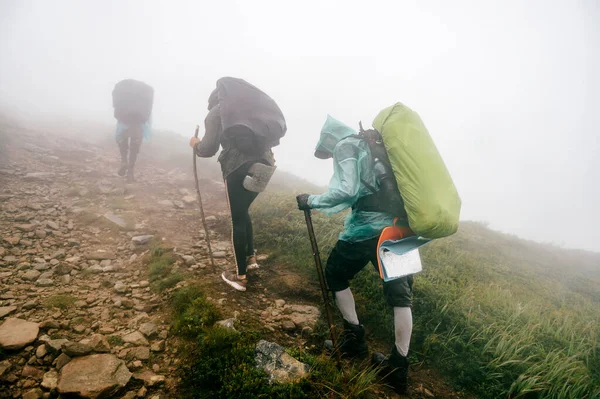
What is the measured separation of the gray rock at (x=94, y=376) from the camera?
2.20 m

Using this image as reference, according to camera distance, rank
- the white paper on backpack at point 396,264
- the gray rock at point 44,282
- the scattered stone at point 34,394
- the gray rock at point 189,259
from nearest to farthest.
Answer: the scattered stone at point 34,394, the white paper on backpack at point 396,264, the gray rock at point 44,282, the gray rock at point 189,259

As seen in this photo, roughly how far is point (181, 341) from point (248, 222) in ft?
6.83

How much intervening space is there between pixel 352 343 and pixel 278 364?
115 centimetres

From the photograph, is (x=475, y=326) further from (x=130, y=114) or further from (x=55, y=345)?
(x=130, y=114)

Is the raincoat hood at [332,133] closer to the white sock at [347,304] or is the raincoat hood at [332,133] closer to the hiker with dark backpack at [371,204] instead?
the hiker with dark backpack at [371,204]

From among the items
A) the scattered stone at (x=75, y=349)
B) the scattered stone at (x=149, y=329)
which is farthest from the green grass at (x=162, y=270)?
the scattered stone at (x=75, y=349)

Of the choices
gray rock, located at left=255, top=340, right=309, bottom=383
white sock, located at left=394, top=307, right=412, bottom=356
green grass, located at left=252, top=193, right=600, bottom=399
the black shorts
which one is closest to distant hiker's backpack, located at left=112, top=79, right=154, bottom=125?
green grass, located at left=252, top=193, right=600, bottom=399

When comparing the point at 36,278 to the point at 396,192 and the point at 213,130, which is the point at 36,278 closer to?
the point at 213,130

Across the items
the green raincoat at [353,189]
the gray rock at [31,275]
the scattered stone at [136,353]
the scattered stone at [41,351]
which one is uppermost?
the green raincoat at [353,189]

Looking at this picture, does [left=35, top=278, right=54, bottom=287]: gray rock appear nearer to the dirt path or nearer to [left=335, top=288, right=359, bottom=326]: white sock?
the dirt path

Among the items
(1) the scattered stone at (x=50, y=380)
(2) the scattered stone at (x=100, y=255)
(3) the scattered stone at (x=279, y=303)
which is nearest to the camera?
(1) the scattered stone at (x=50, y=380)

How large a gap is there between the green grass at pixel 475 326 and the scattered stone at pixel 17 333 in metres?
3.40

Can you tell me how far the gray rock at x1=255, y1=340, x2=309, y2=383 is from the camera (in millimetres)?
2504

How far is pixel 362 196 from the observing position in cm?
300
